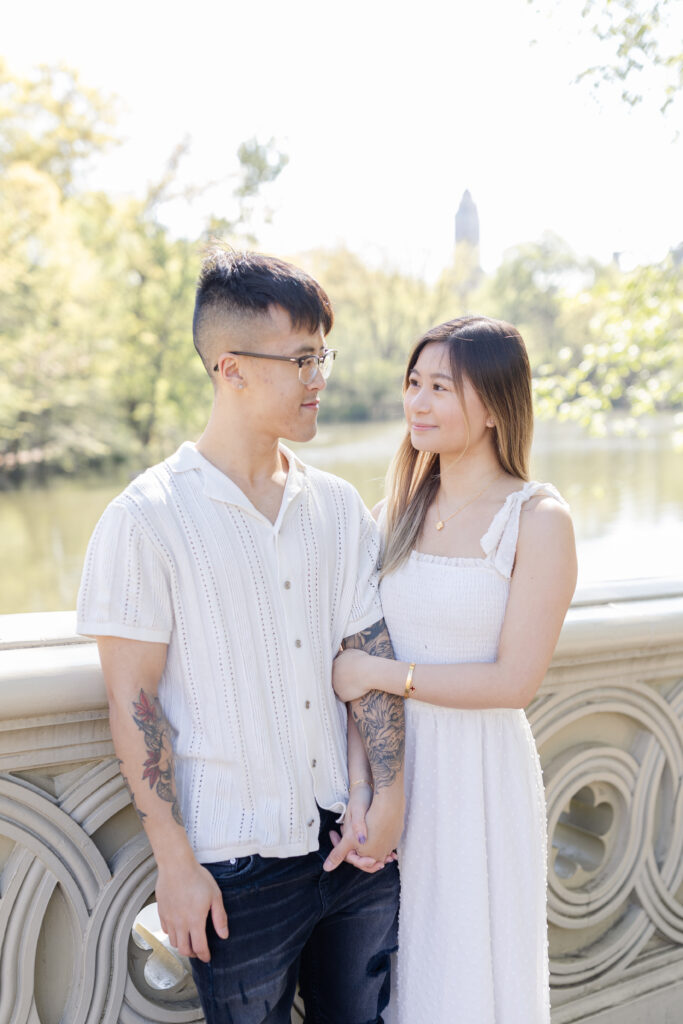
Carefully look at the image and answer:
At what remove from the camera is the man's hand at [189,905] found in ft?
5.09

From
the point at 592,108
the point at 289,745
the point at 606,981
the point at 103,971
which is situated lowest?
the point at 606,981

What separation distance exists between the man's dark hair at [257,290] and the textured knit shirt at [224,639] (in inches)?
11.8

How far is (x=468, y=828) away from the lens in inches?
74.8

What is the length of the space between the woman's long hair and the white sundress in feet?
0.34

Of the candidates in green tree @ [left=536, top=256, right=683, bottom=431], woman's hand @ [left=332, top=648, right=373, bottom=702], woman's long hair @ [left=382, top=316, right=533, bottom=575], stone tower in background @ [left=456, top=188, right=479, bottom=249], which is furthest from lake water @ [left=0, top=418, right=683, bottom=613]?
stone tower in background @ [left=456, top=188, right=479, bottom=249]

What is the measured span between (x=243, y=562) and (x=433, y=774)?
26.1 inches

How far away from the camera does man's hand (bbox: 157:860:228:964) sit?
1.55 metres

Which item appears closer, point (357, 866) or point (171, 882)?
point (171, 882)

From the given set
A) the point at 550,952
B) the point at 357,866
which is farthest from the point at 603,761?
the point at 357,866

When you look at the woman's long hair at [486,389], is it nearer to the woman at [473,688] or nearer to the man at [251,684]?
the woman at [473,688]

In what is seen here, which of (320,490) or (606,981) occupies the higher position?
(320,490)

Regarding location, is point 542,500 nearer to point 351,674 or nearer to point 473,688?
point 473,688

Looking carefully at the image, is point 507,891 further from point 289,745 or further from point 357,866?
point 289,745

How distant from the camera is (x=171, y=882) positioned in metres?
1.56
